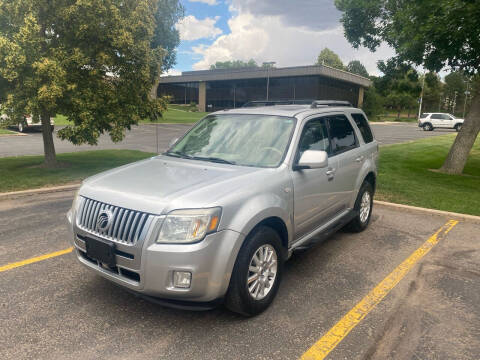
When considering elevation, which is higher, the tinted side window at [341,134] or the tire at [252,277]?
the tinted side window at [341,134]

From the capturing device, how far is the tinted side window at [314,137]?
13.6ft

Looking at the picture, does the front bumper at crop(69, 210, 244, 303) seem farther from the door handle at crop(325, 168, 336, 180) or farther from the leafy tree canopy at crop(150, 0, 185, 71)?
the leafy tree canopy at crop(150, 0, 185, 71)

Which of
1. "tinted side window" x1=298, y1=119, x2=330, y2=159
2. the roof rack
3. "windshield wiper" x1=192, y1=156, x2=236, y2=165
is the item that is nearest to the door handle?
"tinted side window" x1=298, y1=119, x2=330, y2=159

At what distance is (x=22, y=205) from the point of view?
7.14 meters

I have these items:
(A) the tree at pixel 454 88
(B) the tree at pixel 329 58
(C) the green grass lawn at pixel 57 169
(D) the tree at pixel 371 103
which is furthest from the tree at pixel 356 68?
(C) the green grass lawn at pixel 57 169

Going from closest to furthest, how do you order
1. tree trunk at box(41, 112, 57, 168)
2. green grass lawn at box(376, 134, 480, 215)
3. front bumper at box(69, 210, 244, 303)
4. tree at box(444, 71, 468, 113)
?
front bumper at box(69, 210, 244, 303) → green grass lawn at box(376, 134, 480, 215) → tree trunk at box(41, 112, 57, 168) → tree at box(444, 71, 468, 113)

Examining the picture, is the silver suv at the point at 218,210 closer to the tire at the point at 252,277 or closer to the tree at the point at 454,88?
the tire at the point at 252,277

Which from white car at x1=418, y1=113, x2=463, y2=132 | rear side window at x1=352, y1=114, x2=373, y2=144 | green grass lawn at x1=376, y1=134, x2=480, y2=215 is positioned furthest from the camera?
white car at x1=418, y1=113, x2=463, y2=132

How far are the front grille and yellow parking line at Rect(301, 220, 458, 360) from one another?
1612mm

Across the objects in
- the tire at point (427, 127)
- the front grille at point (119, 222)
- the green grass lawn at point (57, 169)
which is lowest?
the green grass lawn at point (57, 169)

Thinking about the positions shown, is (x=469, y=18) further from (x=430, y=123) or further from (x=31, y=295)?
(x=430, y=123)

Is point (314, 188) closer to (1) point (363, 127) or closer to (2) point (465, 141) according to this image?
(1) point (363, 127)

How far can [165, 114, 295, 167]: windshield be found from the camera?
3934 mm

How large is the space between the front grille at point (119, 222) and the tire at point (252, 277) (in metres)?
0.84
